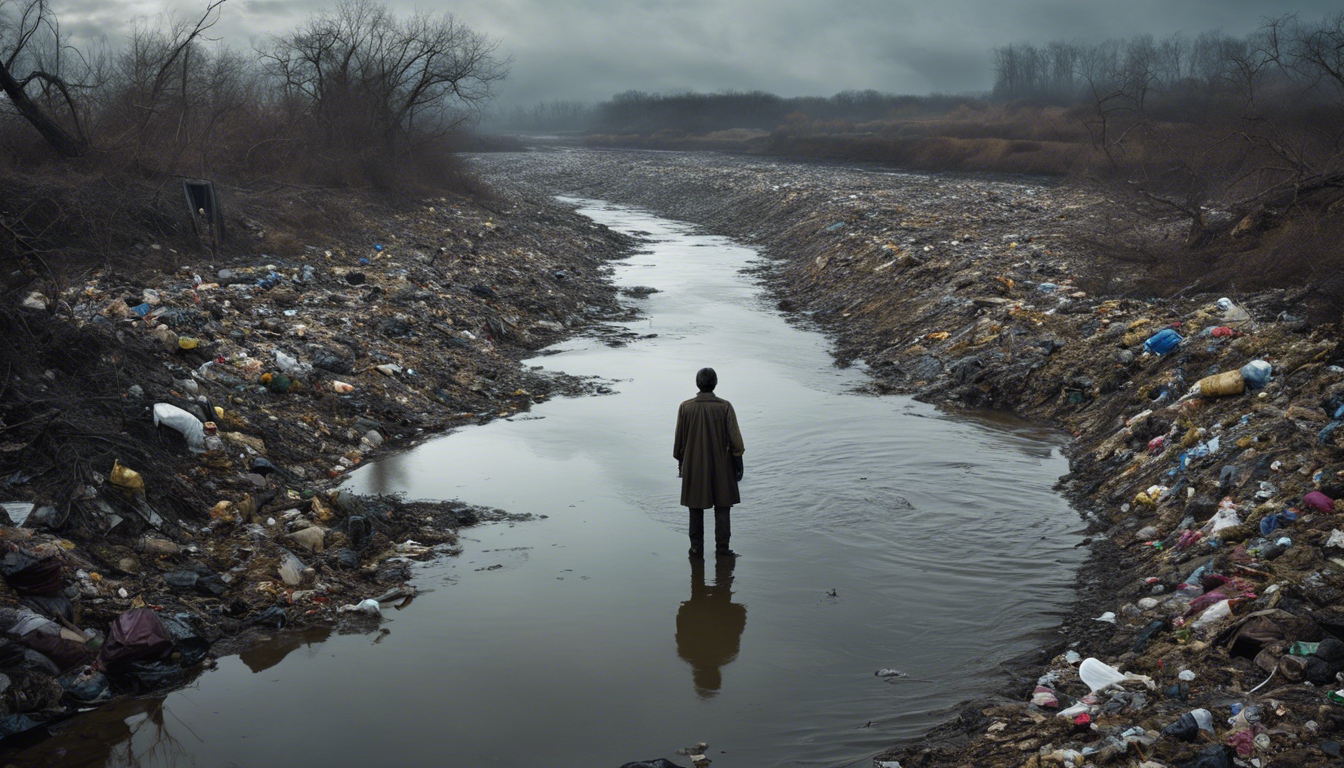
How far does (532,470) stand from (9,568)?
13.0 feet

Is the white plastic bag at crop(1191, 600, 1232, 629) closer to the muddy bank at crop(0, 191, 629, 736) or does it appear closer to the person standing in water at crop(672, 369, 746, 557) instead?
the person standing in water at crop(672, 369, 746, 557)

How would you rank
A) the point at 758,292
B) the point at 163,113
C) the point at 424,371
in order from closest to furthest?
the point at 424,371
the point at 163,113
the point at 758,292

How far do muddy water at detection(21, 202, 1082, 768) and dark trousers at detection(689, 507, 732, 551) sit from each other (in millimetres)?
154

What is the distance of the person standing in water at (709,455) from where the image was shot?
238 inches

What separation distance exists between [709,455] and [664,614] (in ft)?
3.59

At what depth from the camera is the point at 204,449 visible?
6.67 metres

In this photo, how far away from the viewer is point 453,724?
4.21 m

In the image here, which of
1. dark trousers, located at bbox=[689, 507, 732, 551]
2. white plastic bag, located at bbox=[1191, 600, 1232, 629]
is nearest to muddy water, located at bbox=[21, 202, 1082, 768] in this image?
dark trousers, located at bbox=[689, 507, 732, 551]

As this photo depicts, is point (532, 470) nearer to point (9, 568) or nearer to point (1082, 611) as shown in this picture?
point (9, 568)

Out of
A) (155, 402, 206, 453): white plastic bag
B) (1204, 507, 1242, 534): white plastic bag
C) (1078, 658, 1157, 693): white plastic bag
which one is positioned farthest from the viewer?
(155, 402, 206, 453): white plastic bag

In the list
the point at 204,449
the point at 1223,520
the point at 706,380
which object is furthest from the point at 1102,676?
the point at 204,449

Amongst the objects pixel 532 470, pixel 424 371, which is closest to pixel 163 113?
pixel 424 371

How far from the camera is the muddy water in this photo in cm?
413

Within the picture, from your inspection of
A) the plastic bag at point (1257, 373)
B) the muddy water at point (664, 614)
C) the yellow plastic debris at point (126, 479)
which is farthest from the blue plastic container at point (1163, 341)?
the yellow plastic debris at point (126, 479)
